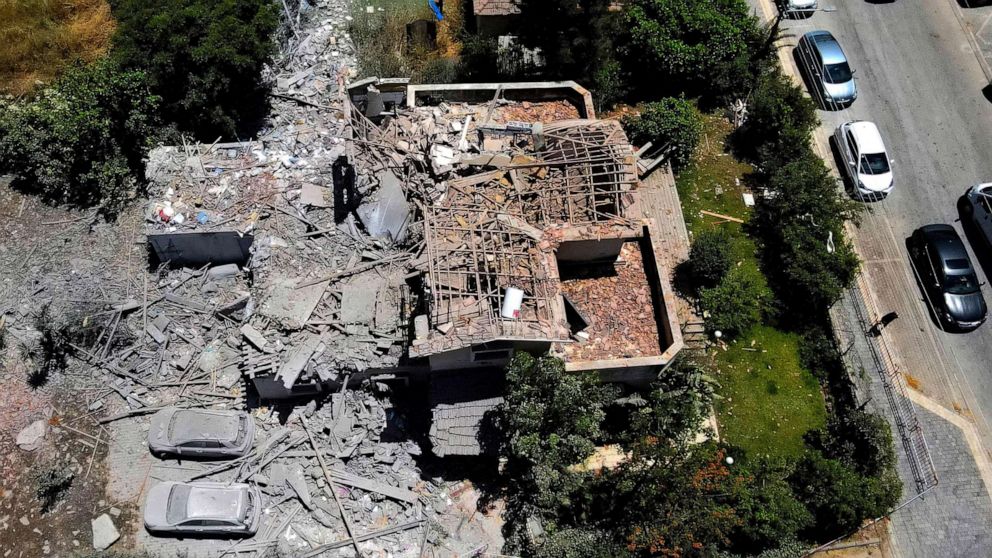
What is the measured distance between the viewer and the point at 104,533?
63.8 ft

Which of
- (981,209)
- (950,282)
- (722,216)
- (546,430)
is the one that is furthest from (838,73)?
(546,430)

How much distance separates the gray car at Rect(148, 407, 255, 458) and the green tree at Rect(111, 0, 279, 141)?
10906mm

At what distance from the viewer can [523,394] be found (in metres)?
18.2

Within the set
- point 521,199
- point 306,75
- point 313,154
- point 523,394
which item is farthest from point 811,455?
point 306,75

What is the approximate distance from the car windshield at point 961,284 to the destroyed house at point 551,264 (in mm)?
11602

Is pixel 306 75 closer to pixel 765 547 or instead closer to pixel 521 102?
pixel 521 102

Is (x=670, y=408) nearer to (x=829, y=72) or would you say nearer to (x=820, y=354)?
(x=820, y=354)

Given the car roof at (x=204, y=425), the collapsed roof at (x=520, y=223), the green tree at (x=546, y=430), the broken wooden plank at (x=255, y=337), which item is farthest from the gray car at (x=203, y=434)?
the green tree at (x=546, y=430)

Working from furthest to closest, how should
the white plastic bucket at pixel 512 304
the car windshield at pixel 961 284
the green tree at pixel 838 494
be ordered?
the car windshield at pixel 961 284
the green tree at pixel 838 494
the white plastic bucket at pixel 512 304

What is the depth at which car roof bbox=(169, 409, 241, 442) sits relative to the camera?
2025 centimetres

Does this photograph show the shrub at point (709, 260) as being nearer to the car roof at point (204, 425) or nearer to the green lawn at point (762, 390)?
the green lawn at point (762, 390)

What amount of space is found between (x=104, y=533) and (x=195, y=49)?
52.5 ft

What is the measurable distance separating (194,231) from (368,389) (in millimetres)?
7878

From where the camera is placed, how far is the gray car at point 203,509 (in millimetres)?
19219
